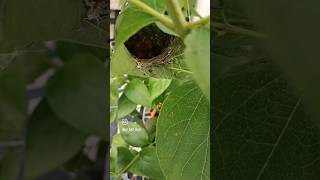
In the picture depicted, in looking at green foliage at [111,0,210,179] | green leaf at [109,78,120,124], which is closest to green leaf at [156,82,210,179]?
green foliage at [111,0,210,179]

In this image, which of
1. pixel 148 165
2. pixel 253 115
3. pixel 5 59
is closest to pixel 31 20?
pixel 5 59

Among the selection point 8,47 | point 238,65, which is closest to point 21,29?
point 8,47

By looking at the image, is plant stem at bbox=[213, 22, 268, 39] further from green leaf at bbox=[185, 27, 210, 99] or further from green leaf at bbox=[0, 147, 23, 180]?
green leaf at bbox=[0, 147, 23, 180]

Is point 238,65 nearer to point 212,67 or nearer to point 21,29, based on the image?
point 212,67

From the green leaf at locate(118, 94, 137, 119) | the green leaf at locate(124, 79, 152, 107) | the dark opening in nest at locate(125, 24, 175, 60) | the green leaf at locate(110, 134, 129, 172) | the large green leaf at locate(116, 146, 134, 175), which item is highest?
the dark opening in nest at locate(125, 24, 175, 60)

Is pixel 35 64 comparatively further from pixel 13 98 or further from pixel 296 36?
pixel 296 36

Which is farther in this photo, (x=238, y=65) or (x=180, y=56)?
(x=180, y=56)
